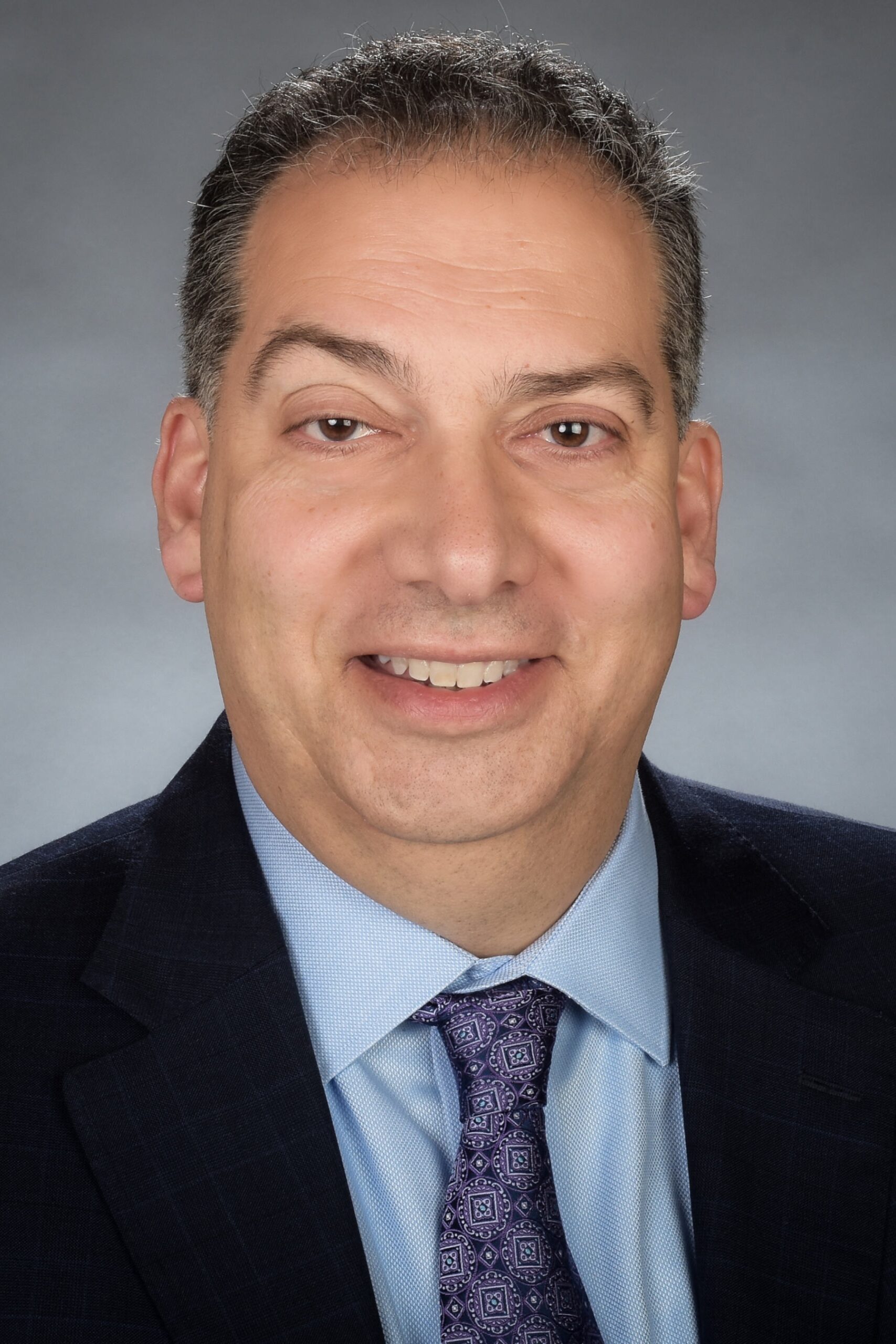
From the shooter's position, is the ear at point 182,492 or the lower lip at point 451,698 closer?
the lower lip at point 451,698

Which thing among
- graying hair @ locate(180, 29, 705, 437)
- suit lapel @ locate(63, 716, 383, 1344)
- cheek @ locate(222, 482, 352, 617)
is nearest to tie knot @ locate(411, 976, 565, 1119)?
suit lapel @ locate(63, 716, 383, 1344)

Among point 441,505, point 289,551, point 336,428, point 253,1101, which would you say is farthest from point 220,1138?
point 336,428

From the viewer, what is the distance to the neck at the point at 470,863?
2445 mm

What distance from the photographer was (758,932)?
276 cm

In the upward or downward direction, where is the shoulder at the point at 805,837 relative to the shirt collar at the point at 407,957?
upward

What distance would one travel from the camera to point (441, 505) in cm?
232

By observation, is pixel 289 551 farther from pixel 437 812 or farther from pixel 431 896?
pixel 431 896

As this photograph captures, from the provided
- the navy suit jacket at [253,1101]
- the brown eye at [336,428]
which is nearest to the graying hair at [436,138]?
the brown eye at [336,428]

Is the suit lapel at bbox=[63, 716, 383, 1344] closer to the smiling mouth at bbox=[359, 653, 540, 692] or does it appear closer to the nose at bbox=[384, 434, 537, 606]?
the smiling mouth at bbox=[359, 653, 540, 692]

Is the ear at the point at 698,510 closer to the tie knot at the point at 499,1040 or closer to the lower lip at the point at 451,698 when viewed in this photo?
the lower lip at the point at 451,698


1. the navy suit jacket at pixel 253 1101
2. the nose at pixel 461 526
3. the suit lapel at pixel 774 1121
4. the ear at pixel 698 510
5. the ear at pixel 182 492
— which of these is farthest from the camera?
the ear at pixel 698 510

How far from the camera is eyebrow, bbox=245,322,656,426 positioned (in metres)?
2.37

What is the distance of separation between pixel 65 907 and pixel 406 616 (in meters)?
0.80

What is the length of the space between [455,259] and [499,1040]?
1.30m
